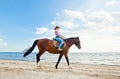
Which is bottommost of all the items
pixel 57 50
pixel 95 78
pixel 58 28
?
pixel 95 78

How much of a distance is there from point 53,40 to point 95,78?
500 cm

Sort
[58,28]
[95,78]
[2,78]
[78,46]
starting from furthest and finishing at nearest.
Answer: [78,46] < [58,28] < [95,78] < [2,78]

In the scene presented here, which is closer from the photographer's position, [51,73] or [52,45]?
[51,73]

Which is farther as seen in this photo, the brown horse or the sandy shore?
the brown horse

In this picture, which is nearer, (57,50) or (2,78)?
A: (2,78)

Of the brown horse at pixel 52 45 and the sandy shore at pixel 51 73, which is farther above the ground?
the brown horse at pixel 52 45

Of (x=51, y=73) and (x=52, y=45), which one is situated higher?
(x=52, y=45)

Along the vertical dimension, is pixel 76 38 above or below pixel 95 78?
above

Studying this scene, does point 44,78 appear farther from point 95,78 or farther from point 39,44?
point 39,44

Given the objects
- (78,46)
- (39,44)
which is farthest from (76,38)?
(39,44)

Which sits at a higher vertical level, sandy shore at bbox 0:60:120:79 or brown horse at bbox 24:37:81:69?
brown horse at bbox 24:37:81:69

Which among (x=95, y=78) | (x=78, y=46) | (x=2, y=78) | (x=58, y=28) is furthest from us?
(x=78, y=46)

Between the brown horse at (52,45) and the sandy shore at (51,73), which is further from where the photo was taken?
the brown horse at (52,45)

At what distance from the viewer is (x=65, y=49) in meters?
15.1
